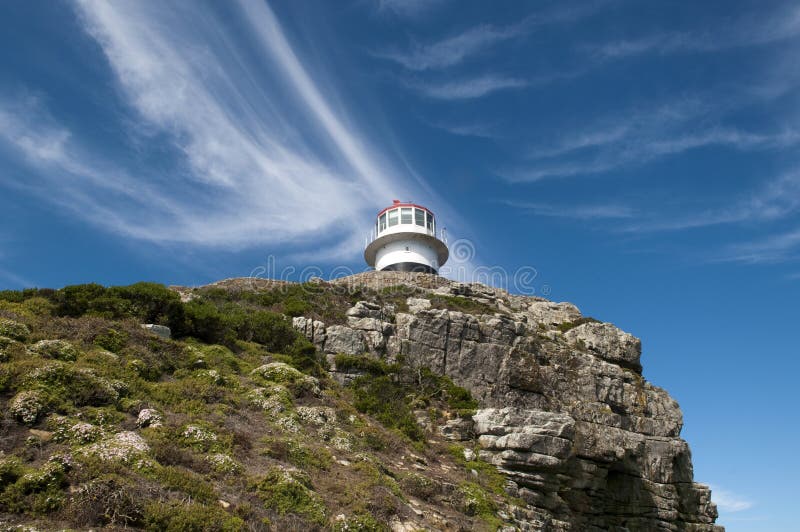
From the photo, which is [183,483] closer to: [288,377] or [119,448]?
[119,448]

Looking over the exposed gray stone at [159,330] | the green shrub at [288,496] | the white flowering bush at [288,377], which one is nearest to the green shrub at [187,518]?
the green shrub at [288,496]

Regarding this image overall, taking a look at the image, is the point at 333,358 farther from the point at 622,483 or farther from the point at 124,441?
the point at 622,483

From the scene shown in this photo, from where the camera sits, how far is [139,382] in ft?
48.2

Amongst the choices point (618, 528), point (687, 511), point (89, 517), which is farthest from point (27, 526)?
point (687, 511)

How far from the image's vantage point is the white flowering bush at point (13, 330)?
1447 cm

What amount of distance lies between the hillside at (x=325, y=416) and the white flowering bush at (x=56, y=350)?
0.05 meters

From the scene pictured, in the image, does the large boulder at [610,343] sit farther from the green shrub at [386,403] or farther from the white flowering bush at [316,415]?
the white flowering bush at [316,415]

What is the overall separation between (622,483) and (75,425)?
77.1 feet

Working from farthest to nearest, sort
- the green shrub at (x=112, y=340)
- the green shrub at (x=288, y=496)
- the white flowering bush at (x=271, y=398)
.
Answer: the white flowering bush at (x=271, y=398) → the green shrub at (x=112, y=340) → the green shrub at (x=288, y=496)

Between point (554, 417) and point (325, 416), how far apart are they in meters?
9.18

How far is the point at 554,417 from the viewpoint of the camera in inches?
845

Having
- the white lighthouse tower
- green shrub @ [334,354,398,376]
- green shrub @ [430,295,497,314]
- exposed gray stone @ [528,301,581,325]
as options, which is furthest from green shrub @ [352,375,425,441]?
the white lighthouse tower

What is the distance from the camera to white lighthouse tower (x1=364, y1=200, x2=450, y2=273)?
47531 millimetres

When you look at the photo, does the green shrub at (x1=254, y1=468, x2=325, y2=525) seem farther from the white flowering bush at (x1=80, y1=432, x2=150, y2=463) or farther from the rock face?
the rock face
